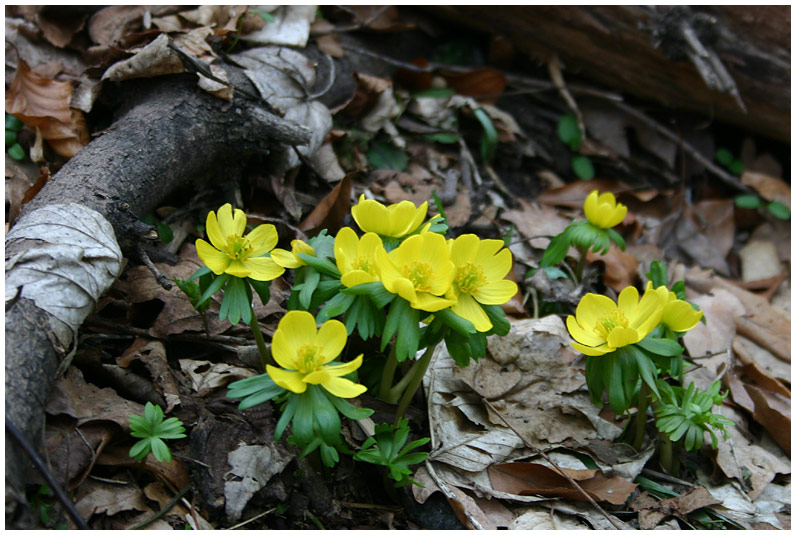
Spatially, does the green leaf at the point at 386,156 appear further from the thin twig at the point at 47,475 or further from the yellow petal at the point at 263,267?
the thin twig at the point at 47,475

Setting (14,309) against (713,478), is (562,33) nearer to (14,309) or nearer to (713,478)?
(713,478)

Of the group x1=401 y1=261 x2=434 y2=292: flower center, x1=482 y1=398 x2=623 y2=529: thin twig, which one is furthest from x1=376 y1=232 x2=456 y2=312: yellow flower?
x1=482 y1=398 x2=623 y2=529: thin twig

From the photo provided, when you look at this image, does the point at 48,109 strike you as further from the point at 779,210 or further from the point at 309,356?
the point at 779,210

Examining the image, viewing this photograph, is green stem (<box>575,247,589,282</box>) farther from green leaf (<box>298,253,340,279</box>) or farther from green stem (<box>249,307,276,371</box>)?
green stem (<box>249,307,276,371</box>)

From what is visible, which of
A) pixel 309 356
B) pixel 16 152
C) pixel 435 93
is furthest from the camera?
pixel 435 93

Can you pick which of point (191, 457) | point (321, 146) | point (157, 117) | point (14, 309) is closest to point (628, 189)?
point (321, 146)

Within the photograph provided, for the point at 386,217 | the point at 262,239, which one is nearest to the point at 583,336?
the point at 386,217

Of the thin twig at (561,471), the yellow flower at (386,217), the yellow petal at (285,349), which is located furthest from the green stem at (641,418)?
the yellow petal at (285,349)
